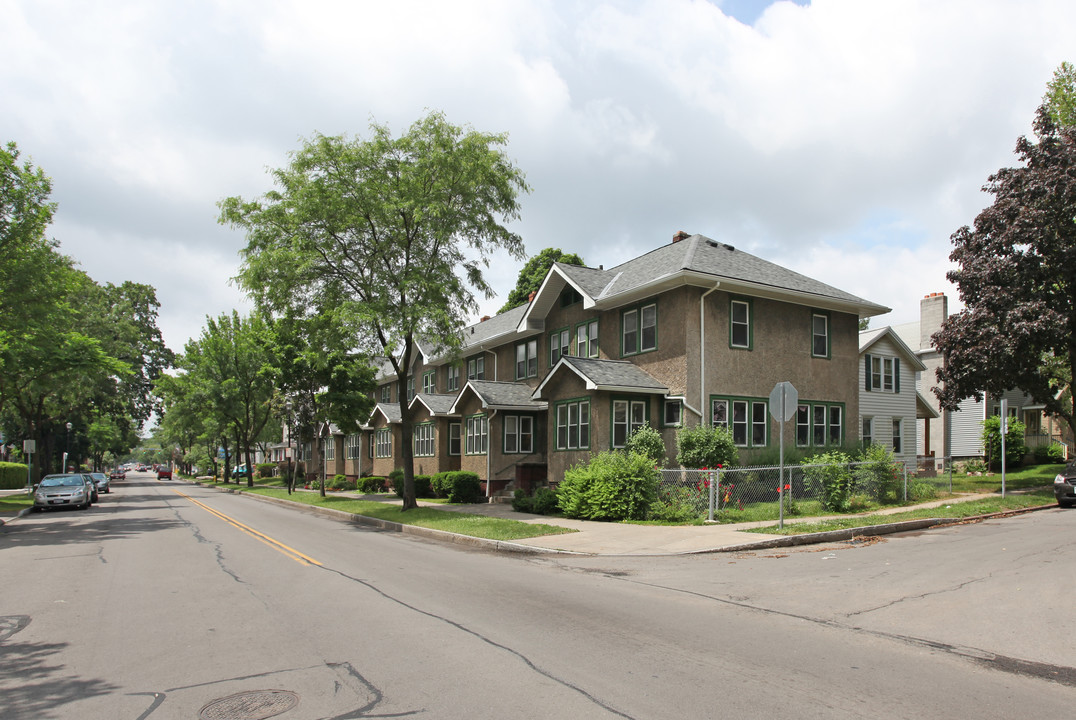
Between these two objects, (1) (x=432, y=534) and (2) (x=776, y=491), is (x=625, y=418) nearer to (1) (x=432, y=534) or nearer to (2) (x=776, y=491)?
(2) (x=776, y=491)

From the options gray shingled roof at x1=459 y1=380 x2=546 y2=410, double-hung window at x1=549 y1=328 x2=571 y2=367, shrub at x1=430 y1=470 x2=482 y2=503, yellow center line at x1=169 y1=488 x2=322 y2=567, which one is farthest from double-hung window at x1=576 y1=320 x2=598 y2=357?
yellow center line at x1=169 y1=488 x2=322 y2=567

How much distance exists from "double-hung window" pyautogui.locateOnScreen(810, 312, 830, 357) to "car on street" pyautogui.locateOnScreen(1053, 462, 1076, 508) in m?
7.82

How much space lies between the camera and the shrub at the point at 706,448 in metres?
20.8

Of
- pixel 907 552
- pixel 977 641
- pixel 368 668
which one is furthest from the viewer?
pixel 907 552

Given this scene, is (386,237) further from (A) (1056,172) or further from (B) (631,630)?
(A) (1056,172)

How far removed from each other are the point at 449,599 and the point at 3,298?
71.2 ft

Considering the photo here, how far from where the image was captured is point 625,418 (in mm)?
22719

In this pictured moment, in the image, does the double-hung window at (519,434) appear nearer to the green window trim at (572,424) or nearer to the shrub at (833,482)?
the green window trim at (572,424)

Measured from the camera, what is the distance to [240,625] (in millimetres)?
7738

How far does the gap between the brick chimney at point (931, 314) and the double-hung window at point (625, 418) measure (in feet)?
66.8

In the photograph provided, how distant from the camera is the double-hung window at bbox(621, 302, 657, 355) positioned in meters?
23.6

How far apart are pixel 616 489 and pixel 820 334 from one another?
454 inches

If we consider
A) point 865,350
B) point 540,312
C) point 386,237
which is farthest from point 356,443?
point 865,350

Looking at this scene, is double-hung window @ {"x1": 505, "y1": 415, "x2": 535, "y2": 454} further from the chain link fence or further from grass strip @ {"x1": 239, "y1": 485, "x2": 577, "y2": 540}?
the chain link fence
